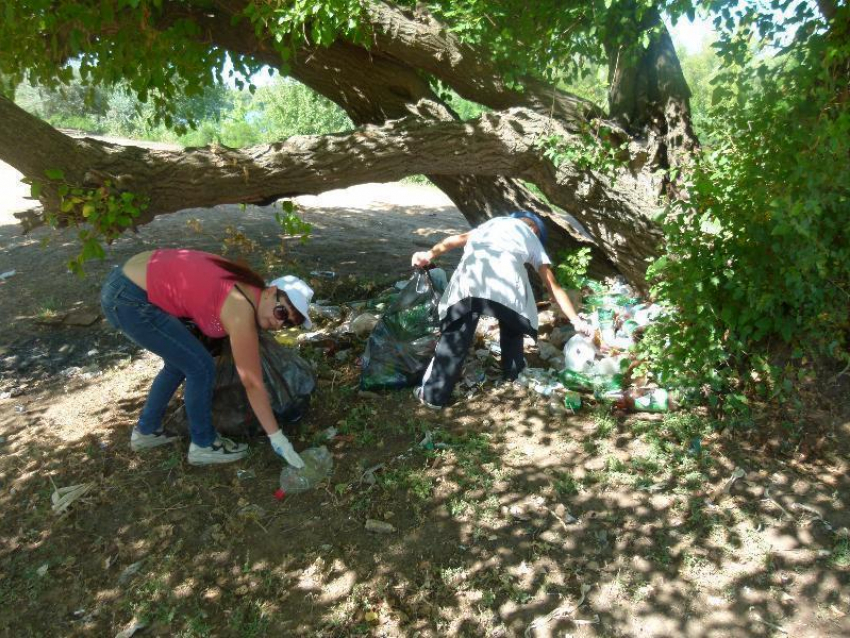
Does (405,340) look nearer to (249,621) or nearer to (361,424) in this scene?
(361,424)

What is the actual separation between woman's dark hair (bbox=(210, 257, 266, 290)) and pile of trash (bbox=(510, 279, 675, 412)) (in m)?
1.79

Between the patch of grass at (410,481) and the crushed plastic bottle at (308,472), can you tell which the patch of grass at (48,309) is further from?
the patch of grass at (410,481)

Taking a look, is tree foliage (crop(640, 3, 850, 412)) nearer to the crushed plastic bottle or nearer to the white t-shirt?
the white t-shirt

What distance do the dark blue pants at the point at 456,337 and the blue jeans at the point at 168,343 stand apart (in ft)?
4.11

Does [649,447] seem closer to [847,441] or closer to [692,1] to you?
[847,441]

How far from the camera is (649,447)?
10.7 feet

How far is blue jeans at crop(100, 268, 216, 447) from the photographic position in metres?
2.97

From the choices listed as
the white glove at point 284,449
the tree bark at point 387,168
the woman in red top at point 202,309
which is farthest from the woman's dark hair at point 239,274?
the tree bark at point 387,168

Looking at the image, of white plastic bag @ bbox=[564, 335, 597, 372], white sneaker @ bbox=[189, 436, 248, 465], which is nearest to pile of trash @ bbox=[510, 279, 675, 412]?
white plastic bag @ bbox=[564, 335, 597, 372]

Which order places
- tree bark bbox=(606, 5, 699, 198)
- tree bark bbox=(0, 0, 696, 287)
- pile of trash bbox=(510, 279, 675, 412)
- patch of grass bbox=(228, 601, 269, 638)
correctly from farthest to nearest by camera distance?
1. tree bark bbox=(606, 5, 699, 198)
2. tree bark bbox=(0, 0, 696, 287)
3. pile of trash bbox=(510, 279, 675, 412)
4. patch of grass bbox=(228, 601, 269, 638)

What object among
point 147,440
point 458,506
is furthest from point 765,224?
point 147,440

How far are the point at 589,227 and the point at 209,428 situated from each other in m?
3.19

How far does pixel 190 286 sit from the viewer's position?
9.66ft

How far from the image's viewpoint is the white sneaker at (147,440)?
11.4ft
